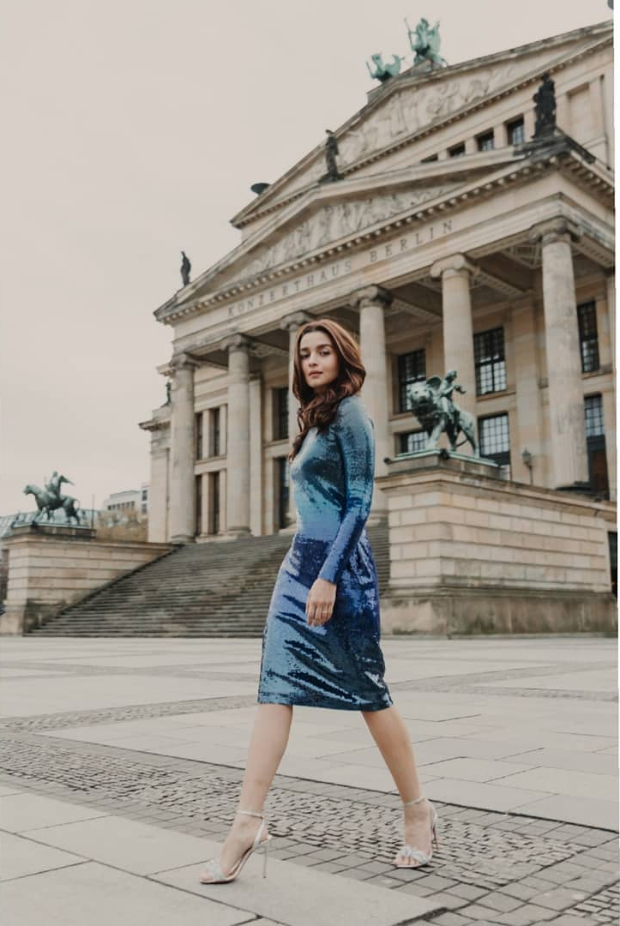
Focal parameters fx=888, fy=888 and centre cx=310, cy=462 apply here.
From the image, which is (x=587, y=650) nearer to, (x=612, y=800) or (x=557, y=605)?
(x=557, y=605)

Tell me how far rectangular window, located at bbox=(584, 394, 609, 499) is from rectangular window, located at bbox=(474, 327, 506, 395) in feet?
15.1

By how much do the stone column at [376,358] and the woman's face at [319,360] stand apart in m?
32.8

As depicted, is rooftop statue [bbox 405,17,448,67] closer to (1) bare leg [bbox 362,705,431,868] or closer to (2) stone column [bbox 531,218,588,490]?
(2) stone column [bbox 531,218,588,490]

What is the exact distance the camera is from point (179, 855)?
3.48 m

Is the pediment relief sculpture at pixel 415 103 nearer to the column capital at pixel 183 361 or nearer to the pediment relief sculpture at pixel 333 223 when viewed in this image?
the pediment relief sculpture at pixel 333 223

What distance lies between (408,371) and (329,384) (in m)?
43.7

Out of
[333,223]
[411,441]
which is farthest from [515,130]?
[411,441]

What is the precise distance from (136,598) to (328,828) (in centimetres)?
3033

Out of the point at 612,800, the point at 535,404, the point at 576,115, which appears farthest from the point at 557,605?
the point at 576,115

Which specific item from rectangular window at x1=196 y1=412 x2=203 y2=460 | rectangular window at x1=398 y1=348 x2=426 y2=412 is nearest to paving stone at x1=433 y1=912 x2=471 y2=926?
rectangular window at x1=398 y1=348 x2=426 y2=412

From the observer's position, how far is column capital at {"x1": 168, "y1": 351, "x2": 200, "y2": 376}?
4773cm

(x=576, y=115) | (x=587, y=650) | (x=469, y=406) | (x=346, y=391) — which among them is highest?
(x=576, y=115)

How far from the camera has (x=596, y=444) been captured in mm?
39188

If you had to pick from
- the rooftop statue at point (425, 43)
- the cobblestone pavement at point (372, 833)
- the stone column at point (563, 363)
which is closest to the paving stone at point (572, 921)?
the cobblestone pavement at point (372, 833)
